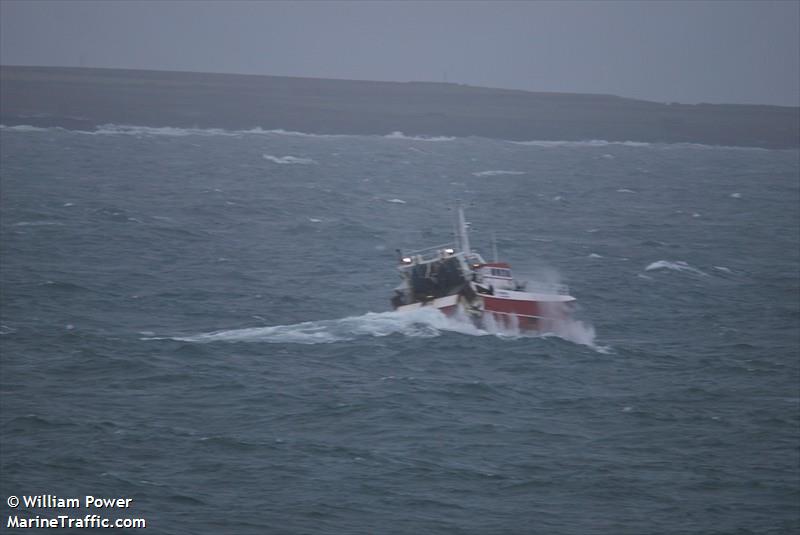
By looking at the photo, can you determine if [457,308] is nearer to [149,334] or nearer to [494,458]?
[149,334]

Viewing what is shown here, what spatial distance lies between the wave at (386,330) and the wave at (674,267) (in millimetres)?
14672

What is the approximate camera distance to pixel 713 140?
623ft

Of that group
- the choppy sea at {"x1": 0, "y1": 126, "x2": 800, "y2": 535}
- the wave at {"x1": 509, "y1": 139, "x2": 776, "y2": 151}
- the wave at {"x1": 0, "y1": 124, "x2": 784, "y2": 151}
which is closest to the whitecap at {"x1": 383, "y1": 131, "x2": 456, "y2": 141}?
the wave at {"x1": 0, "y1": 124, "x2": 784, "y2": 151}

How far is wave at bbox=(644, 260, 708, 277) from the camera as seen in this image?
5378 centimetres

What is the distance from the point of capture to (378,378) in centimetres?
3325

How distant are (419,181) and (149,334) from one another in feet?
233

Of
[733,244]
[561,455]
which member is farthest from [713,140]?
[561,455]

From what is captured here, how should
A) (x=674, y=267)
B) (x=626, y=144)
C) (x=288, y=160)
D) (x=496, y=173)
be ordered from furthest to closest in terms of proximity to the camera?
(x=626, y=144) < (x=288, y=160) < (x=496, y=173) < (x=674, y=267)

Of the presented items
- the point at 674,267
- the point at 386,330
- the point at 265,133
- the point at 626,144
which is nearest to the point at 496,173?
the point at 674,267

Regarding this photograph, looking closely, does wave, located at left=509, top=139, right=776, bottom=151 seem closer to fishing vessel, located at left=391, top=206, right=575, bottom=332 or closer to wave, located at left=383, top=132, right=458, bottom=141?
wave, located at left=383, top=132, right=458, bottom=141

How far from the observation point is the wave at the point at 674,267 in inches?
2117

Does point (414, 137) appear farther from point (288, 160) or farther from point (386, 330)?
point (386, 330)

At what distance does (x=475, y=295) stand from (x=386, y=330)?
3.58 meters

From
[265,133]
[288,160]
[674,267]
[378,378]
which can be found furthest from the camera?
[265,133]
